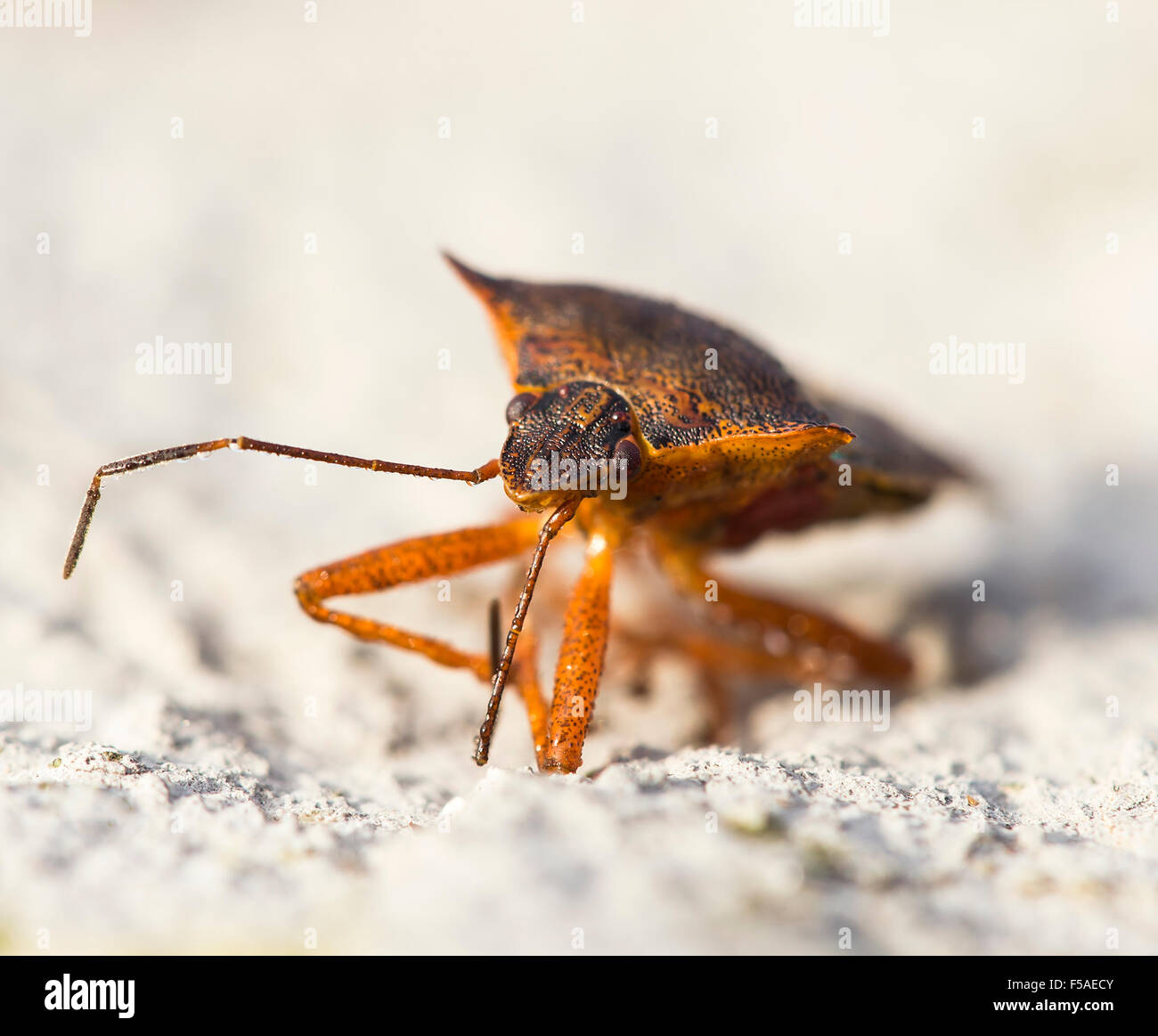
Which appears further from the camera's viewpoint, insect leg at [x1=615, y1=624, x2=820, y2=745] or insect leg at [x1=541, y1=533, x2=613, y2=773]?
insect leg at [x1=615, y1=624, x2=820, y2=745]
